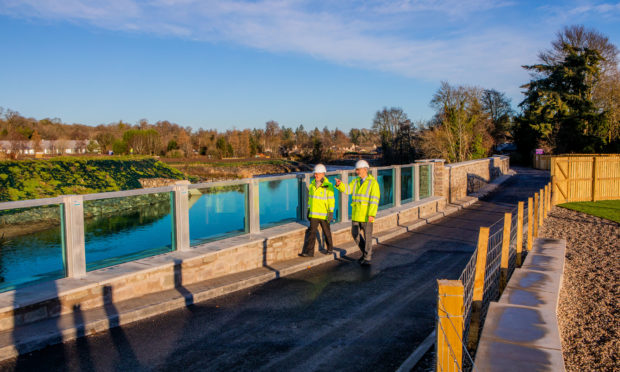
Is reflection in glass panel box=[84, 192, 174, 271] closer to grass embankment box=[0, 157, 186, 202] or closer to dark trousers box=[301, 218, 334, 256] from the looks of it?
dark trousers box=[301, 218, 334, 256]

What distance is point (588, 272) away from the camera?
895 centimetres

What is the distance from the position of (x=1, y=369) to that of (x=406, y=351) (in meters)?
4.30

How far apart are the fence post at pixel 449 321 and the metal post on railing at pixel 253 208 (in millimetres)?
6122

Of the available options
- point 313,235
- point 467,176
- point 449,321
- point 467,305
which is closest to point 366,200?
point 313,235

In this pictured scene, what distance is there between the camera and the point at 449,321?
3496 mm

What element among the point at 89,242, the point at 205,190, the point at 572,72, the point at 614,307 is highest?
the point at 572,72

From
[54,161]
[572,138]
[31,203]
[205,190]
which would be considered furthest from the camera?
[572,138]

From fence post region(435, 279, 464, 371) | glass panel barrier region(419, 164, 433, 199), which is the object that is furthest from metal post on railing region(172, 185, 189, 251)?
glass panel barrier region(419, 164, 433, 199)

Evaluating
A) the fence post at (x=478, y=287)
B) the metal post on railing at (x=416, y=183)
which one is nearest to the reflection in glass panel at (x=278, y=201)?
the fence post at (x=478, y=287)

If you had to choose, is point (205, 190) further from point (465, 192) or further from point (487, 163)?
point (487, 163)

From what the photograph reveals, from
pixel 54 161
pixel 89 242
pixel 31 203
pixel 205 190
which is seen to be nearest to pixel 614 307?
pixel 205 190

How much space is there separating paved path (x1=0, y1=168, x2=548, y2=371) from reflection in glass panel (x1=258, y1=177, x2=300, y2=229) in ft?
5.28

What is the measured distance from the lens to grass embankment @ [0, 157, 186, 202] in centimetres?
1030

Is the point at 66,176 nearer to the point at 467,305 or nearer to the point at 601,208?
the point at 467,305
